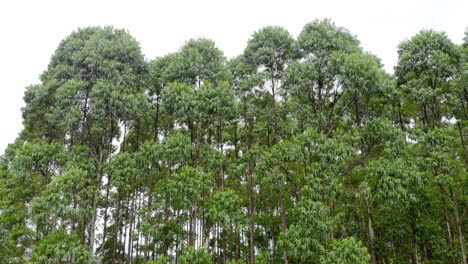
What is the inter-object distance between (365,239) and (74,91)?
17202mm

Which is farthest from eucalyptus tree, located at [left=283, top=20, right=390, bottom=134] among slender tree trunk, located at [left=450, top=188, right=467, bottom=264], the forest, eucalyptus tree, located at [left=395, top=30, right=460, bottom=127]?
slender tree trunk, located at [left=450, top=188, right=467, bottom=264]

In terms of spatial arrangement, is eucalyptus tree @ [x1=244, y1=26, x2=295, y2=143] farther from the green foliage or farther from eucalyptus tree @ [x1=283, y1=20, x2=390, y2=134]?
the green foliage

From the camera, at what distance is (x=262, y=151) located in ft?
53.1

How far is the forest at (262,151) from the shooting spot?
13656 mm

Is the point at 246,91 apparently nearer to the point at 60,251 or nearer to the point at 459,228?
the point at 60,251

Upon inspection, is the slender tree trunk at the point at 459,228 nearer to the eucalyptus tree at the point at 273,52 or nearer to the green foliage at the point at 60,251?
the eucalyptus tree at the point at 273,52

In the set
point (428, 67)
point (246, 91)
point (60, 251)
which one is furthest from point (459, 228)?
point (60, 251)

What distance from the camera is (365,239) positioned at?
695 inches

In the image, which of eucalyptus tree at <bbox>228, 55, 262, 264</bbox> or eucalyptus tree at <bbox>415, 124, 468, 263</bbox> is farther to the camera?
eucalyptus tree at <bbox>228, 55, 262, 264</bbox>

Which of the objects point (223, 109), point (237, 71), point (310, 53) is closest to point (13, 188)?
point (223, 109)

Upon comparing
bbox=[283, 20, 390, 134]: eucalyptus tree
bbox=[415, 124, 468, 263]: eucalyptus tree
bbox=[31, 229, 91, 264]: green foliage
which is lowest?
bbox=[31, 229, 91, 264]: green foliage

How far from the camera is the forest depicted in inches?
538

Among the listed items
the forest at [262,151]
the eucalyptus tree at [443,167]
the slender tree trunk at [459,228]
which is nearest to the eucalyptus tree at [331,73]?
the forest at [262,151]

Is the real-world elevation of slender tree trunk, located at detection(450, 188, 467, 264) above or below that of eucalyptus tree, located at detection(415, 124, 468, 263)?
below
